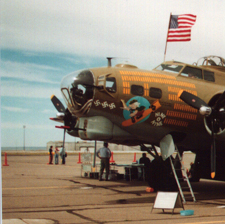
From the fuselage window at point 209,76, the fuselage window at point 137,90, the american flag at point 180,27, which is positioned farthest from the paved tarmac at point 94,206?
the american flag at point 180,27

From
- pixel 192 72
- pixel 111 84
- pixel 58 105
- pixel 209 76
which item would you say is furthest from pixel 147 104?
pixel 58 105

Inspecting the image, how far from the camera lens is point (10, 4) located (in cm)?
900

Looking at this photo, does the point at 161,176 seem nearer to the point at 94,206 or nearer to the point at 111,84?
the point at 94,206

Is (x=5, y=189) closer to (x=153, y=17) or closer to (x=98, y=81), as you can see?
(x=98, y=81)

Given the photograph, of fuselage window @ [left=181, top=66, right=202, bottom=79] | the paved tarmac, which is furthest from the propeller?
fuselage window @ [left=181, top=66, right=202, bottom=79]

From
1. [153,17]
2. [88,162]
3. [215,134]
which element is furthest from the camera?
[88,162]

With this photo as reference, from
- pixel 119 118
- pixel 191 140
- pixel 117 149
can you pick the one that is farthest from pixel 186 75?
pixel 117 149

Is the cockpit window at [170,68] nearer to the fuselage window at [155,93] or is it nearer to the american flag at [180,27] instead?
the fuselage window at [155,93]

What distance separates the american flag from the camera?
14938mm

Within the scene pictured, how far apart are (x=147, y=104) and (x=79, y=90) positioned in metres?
2.39

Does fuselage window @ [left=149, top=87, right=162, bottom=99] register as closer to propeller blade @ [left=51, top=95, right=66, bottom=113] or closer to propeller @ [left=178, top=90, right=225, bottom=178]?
propeller @ [left=178, top=90, right=225, bottom=178]

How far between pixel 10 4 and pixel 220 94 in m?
7.48

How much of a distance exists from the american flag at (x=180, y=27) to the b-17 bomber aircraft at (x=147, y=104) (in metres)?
2.37

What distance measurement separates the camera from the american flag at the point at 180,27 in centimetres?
1494
